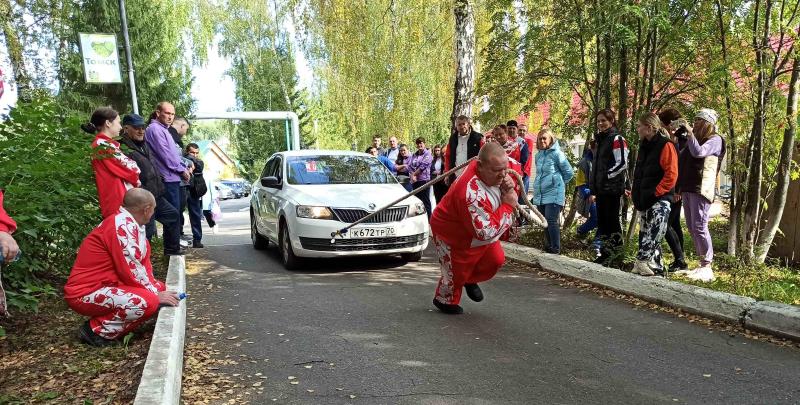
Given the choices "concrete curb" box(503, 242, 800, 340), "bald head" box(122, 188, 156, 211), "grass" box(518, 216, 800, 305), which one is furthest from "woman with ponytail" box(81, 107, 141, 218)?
"grass" box(518, 216, 800, 305)

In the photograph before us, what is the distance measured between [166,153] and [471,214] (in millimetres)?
4564

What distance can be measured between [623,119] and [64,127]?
7002 millimetres

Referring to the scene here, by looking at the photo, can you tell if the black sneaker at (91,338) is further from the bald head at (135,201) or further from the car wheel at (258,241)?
the car wheel at (258,241)

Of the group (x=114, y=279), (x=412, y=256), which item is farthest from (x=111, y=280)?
(x=412, y=256)

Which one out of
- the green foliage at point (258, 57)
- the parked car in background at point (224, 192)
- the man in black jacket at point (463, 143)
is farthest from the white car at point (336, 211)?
the parked car in background at point (224, 192)

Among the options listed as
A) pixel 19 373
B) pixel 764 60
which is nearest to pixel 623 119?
pixel 764 60

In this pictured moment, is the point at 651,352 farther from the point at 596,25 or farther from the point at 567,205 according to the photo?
the point at 567,205

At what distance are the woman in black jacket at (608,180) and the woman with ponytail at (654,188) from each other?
1.07 ft

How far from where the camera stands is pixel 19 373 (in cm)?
362

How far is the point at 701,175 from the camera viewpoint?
6207mm

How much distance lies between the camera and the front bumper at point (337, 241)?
7188mm

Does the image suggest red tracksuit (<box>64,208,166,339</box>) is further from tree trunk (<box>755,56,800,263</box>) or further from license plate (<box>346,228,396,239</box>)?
tree trunk (<box>755,56,800,263</box>)

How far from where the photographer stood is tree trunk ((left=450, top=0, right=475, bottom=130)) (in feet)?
34.8

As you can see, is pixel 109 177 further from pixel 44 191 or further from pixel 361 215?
pixel 361 215
